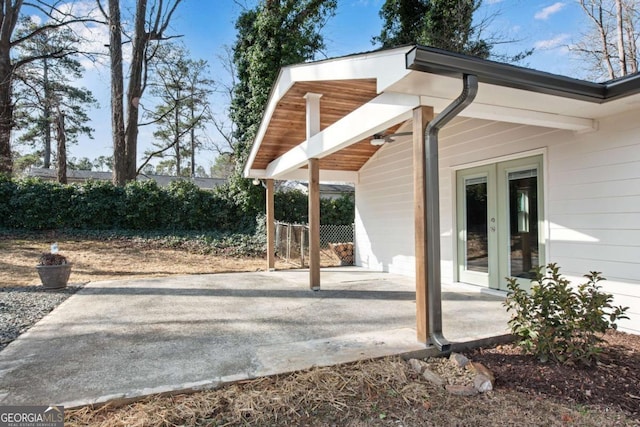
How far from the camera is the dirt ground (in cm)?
215

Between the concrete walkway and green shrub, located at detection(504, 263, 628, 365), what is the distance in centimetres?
59

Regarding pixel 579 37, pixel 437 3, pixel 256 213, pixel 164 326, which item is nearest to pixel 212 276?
pixel 164 326

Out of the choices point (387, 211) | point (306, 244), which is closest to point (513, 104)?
point (387, 211)

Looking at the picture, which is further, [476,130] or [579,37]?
[579,37]

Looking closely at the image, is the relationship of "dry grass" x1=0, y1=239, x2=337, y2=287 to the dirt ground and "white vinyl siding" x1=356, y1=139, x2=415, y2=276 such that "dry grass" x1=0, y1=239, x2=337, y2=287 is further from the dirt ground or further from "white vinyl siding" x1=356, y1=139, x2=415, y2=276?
the dirt ground

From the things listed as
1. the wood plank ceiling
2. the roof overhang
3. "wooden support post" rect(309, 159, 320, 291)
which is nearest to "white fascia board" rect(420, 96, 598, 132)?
the roof overhang

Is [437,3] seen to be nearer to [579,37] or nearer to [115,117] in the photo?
[579,37]

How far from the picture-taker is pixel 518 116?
12.2 feet

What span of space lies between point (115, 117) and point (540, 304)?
49.5 ft

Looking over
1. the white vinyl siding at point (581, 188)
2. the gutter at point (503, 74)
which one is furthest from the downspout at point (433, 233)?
the white vinyl siding at point (581, 188)

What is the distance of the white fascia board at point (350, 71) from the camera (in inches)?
119

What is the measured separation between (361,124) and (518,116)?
65.0 inches

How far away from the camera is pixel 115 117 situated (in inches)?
534

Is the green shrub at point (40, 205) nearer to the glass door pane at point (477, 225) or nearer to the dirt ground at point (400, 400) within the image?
the dirt ground at point (400, 400)
